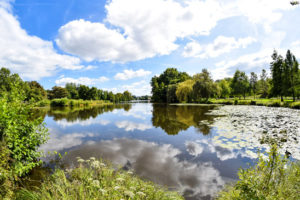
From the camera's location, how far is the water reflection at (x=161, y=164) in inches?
143

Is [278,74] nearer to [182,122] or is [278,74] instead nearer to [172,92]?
[172,92]

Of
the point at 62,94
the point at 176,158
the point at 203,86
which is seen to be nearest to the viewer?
the point at 176,158

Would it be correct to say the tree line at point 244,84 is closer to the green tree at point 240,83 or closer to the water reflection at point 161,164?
the green tree at point 240,83

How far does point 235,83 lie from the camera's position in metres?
46.2

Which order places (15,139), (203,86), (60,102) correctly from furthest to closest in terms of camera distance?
(60,102), (203,86), (15,139)

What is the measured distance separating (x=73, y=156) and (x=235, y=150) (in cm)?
695

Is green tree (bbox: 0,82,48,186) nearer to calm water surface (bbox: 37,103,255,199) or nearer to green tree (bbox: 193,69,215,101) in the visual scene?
calm water surface (bbox: 37,103,255,199)

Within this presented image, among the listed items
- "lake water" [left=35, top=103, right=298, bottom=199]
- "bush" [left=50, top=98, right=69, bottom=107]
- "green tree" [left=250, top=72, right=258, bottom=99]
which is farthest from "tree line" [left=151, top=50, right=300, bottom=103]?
"bush" [left=50, top=98, right=69, bottom=107]

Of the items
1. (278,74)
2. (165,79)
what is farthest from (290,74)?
(165,79)

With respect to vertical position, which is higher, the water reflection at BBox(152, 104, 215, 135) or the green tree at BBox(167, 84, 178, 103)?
the green tree at BBox(167, 84, 178, 103)

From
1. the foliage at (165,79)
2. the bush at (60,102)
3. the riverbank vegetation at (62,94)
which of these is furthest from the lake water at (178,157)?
the foliage at (165,79)

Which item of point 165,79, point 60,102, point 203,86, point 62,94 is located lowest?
point 60,102

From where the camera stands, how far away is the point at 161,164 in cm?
487

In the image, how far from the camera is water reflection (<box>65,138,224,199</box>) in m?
3.63
